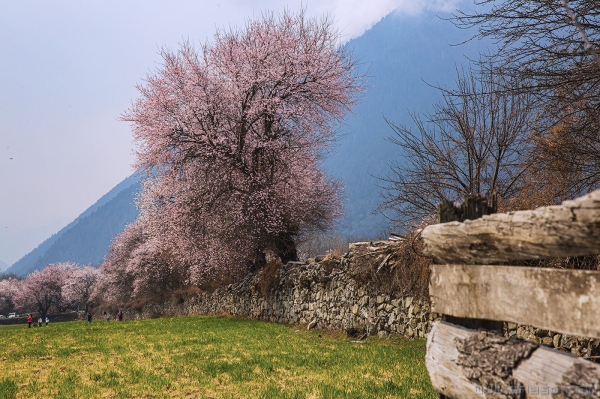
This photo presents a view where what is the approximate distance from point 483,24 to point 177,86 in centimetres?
1690

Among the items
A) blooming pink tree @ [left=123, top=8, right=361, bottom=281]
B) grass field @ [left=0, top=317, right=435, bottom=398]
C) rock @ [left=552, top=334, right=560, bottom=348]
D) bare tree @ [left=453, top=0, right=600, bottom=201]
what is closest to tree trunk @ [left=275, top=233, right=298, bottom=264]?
blooming pink tree @ [left=123, top=8, right=361, bottom=281]

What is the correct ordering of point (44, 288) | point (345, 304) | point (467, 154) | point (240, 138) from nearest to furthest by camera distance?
point (467, 154), point (345, 304), point (240, 138), point (44, 288)

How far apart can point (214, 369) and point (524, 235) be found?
7.36 metres

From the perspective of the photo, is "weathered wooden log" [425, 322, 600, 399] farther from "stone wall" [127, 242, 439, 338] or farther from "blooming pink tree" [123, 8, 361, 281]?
"blooming pink tree" [123, 8, 361, 281]

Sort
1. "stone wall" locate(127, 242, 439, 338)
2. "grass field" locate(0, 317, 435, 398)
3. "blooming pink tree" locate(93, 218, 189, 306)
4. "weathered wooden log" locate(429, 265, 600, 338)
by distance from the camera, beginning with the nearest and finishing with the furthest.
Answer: "weathered wooden log" locate(429, 265, 600, 338) → "grass field" locate(0, 317, 435, 398) → "stone wall" locate(127, 242, 439, 338) → "blooming pink tree" locate(93, 218, 189, 306)

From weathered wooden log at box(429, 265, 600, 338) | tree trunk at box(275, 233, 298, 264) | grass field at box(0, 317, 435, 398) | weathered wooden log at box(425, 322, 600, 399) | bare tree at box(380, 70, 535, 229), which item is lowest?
grass field at box(0, 317, 435, 398)

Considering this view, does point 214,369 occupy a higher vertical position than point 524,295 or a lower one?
lower

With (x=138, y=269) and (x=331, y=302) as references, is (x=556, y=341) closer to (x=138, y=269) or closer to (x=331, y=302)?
(x=331, y=302)

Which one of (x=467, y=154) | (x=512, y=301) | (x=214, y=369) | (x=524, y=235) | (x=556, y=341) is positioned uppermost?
(x=467, y=154)

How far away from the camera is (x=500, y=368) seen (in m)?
2.91

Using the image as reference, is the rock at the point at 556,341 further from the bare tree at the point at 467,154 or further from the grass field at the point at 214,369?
the bare tree at the point at 467,154

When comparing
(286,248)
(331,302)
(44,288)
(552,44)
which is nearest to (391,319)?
(331,302)

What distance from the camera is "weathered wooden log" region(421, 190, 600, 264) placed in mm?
2361

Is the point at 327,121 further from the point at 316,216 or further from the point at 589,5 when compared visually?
the point at 589,5
